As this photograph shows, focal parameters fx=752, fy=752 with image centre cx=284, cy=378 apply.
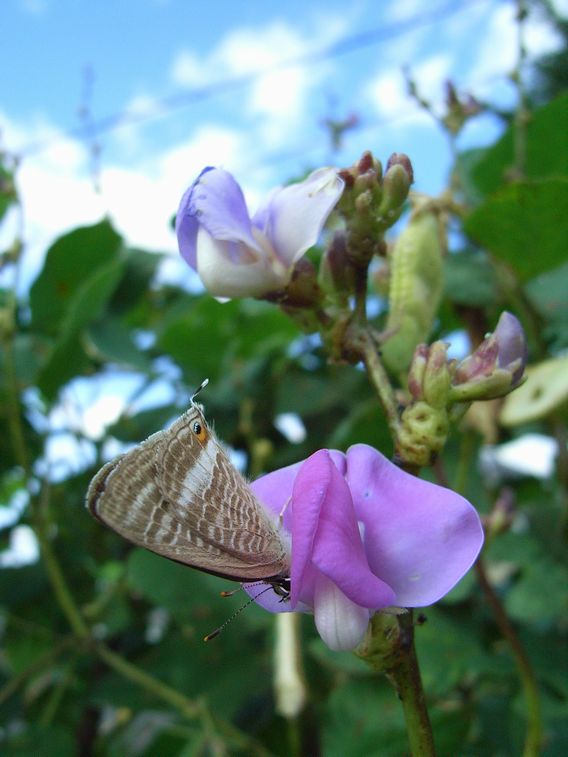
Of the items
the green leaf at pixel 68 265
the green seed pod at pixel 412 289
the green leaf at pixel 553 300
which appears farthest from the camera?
the green leaf at pixel 68 265

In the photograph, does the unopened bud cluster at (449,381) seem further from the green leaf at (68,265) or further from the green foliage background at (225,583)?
the green leaf at (68,265)

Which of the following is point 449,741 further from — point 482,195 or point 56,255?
point 56,255

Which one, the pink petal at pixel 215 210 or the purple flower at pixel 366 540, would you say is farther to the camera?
the pink petal at pixel 215 210

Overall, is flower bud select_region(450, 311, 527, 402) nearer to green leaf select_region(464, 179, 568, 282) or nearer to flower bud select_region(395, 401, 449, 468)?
flower bud select_region(395, 401, 449, 468)

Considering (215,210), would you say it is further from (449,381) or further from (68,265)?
(68,265)

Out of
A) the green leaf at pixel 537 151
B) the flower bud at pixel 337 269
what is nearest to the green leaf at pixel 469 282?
the green leaf at pixel 537 151

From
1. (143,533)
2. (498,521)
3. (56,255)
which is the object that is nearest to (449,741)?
(498,521)
